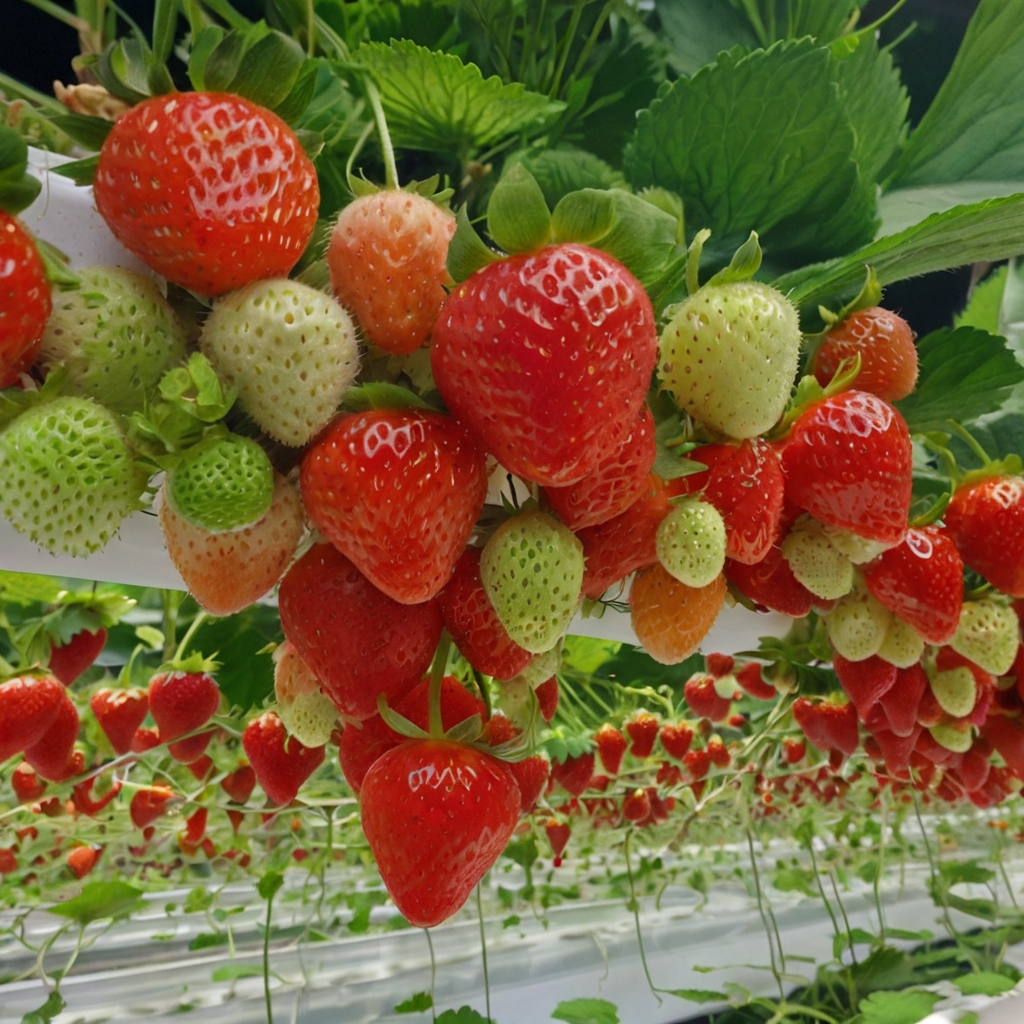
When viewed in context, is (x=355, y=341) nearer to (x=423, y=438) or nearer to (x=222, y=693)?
(x=423, y=438)

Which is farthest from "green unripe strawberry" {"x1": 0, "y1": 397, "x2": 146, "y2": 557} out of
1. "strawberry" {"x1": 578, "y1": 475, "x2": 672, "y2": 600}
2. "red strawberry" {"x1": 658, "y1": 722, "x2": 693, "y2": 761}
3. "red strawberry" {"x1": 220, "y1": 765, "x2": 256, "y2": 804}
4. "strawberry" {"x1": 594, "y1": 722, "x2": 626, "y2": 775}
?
"red strawberry" {"x1": 658, "y1": 722, "x2": 693, "y2": 761}

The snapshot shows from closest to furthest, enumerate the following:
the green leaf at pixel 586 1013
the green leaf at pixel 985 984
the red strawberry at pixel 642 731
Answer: the green leaf at pixel 586 1013 < the green leaf at pixel 985 984 < the red strawberry at pixel 642 731

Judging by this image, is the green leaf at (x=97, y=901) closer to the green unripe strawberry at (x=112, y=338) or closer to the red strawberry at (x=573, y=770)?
the red strawberry at (x=573, y=770)

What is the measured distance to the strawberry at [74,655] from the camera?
0.98 metres

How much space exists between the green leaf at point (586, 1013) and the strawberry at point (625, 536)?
126 cm

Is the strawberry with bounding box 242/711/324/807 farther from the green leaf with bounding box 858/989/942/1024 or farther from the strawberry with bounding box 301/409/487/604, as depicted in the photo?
the green leaf with bounding box 858/989/942/1024

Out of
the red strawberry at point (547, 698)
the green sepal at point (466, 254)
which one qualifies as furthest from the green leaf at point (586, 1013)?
the green sepal at point (466, 254)

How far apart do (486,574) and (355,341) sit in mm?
120

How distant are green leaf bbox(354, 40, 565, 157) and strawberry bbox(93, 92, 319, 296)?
0.21 m

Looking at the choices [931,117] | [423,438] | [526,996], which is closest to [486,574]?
[423,438]

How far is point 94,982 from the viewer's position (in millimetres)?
1606

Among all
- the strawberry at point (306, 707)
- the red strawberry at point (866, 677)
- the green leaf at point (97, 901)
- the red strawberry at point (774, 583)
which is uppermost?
the red strawberry at point (774, 583)

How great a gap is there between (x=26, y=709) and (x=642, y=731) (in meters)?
1.25

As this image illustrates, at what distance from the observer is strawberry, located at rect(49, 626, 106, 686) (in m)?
0.98
